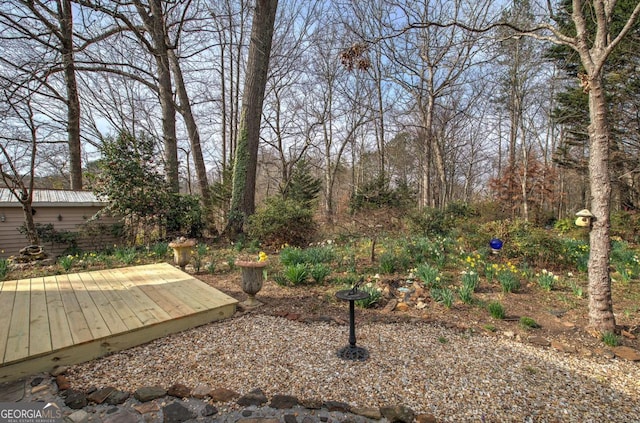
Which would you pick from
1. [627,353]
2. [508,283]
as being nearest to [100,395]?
[627,353]

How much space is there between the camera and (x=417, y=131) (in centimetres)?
1422

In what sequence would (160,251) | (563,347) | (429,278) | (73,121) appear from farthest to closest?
(73,121)
(160,251)
(429,278)
(563,347)

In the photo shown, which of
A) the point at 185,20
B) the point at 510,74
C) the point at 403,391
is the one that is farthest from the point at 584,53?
the point at 510,74

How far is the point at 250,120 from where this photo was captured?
24.6 ft

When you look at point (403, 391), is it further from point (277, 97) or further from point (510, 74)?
point (277, 97)

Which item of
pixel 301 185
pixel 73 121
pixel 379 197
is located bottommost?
pixel 379 197

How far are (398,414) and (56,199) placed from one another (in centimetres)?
904

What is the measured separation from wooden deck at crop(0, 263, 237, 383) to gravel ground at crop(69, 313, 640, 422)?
0.42 feet

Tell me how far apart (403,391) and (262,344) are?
1.18 meters

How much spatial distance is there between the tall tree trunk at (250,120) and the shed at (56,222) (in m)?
3.02

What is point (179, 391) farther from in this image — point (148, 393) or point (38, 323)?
point (38, 323)

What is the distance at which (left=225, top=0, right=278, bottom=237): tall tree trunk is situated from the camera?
7.38 meters

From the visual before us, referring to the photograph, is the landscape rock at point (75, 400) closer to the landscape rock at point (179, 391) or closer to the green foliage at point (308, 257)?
the landscape rock at point (179, 391)

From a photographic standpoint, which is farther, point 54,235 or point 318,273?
point 54,235
